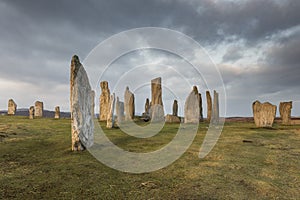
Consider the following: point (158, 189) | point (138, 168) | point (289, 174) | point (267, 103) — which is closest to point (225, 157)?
point (289, 174)

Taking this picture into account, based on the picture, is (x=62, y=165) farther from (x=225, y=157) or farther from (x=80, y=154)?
(x=225, y=157)

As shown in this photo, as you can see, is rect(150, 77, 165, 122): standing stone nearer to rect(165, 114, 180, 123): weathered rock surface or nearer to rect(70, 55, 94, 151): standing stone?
rect(165, 114, 180, 123): weathered rock surface

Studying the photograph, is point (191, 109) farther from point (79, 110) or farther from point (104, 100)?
point (79, 110)

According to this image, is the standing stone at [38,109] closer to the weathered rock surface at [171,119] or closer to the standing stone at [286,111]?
the weathered rock surface at [171,119]

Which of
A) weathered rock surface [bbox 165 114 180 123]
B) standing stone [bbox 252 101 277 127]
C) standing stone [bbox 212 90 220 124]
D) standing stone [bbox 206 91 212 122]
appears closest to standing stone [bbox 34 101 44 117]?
weathered rock surface [bbox 165 114 180 123]

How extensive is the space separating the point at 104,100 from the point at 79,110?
1849 cm

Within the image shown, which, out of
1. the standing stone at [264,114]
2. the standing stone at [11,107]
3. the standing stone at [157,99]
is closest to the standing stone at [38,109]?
the standing stone at [11,107]

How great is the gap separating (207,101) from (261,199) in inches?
999

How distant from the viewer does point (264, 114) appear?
19312 millimetres

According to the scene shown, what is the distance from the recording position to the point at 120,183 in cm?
530

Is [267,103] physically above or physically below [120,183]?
above

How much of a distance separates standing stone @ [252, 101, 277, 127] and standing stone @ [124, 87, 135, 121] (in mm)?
14210

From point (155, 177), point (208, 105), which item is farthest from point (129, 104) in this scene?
point (155, 177)

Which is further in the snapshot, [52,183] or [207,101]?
[207,101]
